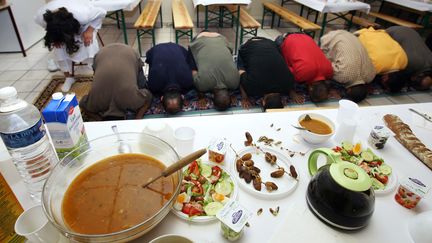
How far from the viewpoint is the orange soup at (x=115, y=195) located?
65cm

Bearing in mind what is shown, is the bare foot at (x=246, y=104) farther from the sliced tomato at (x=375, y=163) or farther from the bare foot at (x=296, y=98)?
the sliced tomato at (x=375, y=163)

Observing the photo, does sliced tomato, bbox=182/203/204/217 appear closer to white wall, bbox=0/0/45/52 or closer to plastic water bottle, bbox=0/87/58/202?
plastic water bottle, bbox=0/87/58/202

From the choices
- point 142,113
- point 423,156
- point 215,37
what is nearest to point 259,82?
point 215,37

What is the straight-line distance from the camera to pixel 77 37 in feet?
9.28

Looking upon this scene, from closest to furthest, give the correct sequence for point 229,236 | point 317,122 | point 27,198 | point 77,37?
point 229,236
point 27,198
point 317,122
point 77,37

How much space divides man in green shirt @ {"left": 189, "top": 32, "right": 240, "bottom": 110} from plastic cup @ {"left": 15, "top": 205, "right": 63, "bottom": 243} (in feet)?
6.09

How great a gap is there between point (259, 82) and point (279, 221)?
1.76m

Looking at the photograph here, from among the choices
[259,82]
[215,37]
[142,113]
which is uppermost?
[215,37]

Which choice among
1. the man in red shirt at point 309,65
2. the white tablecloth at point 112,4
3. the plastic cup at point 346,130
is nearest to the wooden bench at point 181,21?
the white tablecloth at point 112,4

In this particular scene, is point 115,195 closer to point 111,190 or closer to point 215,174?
point 111,190

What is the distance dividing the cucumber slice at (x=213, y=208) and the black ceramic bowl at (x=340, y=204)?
27cm

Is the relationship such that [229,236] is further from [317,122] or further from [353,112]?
[353,112]

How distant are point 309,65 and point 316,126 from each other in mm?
1583

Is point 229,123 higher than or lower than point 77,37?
higher
